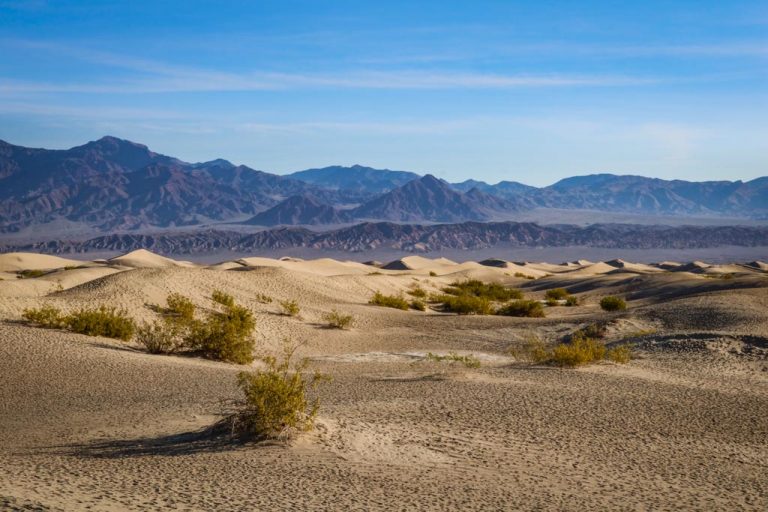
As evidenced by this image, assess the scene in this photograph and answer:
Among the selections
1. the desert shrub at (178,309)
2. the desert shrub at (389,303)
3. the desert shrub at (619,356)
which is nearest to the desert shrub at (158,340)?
the desert shrub at (178,309)

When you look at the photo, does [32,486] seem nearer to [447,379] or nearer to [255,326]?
[447,379]

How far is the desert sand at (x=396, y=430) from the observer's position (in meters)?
7.84

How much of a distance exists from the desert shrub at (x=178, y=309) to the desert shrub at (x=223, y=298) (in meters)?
1.31

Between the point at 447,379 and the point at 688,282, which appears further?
the point at 688,282

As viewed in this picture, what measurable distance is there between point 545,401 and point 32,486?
7.92 m

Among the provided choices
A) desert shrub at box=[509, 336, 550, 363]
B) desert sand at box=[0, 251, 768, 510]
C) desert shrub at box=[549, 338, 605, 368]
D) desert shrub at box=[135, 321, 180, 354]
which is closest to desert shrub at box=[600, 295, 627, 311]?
desert sand at box=[0, 251, 768, 510]

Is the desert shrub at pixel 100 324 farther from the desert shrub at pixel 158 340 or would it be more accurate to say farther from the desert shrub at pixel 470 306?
the desert shrub at pixel 470 306

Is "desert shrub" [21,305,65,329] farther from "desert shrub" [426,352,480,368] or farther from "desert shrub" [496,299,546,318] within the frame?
"desert shrub" [496,299,546,318]

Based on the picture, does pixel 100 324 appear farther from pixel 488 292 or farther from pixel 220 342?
pixel 488 292

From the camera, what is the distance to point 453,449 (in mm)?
9688

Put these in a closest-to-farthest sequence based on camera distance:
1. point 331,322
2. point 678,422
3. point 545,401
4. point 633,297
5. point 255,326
Result: 1. point 678,422
2. point 545,401
3. point 255,326
4. point 331,322
5. point 633,297

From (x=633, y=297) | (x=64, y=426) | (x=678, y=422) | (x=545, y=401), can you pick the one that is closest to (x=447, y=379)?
(x=545, y=401)

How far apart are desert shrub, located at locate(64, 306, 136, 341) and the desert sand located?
0.41m

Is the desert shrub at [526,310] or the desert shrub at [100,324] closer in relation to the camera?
the desert shrub at [100,324]
